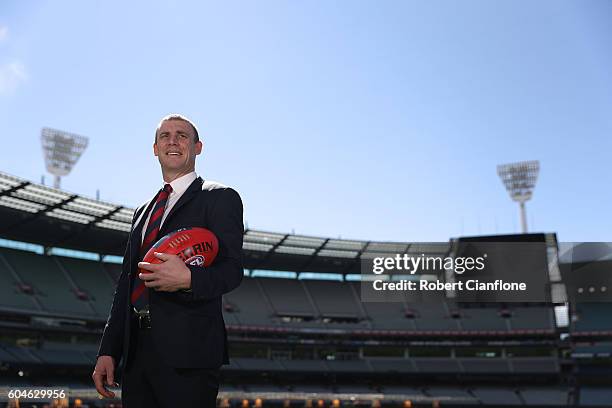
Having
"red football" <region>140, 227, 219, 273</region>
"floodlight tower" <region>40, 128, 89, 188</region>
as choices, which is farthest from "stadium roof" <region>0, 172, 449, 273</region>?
"red football" <region>140, 227, 219, 273</region>

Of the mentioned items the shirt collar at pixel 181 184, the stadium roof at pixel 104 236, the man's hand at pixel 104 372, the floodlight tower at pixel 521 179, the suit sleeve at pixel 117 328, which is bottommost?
the man's hand at pixel 104 372

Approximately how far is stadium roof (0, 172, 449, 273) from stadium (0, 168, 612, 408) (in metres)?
0.17

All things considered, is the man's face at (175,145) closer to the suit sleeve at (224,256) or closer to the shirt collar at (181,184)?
the shirt collar at (181,184)

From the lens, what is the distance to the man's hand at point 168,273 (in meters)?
2.68

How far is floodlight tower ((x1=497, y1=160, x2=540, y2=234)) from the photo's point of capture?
6512 centimetres

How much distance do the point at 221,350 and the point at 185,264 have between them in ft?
1.75

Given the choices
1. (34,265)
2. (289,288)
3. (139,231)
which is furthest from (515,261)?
(139,231)

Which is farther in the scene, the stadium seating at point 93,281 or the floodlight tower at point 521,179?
the floodlight tower at point 521,179

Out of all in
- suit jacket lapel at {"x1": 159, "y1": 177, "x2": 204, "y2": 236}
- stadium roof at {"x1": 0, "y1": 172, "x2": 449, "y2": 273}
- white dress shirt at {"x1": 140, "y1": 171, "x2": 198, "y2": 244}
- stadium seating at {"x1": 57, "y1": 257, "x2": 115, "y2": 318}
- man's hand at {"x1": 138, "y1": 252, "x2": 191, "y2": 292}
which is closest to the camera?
man's hand at {"x1": 138, "y1": 252, "x2": 191, "y2": 292}

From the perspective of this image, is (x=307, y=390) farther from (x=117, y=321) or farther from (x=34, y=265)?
(x=117, y=321)

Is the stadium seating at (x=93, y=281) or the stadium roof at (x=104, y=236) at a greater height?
the stadium roof at (x=104, y=236)

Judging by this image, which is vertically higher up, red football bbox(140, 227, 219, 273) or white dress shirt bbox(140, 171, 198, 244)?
white dress shirt bbox(140, 171, 198, 244)

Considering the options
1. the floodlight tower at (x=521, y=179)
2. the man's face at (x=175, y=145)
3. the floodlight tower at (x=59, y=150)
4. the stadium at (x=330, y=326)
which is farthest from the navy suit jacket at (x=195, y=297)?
the floodlight tower at (x=521, y=179)

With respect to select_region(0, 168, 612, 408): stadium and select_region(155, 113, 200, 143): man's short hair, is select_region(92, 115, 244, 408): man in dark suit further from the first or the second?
select_region(0, 168, 612, 408): stadium
